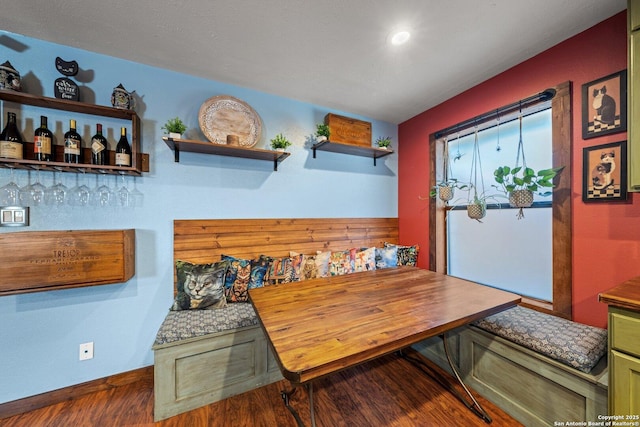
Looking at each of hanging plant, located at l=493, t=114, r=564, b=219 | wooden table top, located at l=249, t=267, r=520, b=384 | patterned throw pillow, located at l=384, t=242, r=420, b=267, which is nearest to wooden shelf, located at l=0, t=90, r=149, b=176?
wooden table top, located at l=249, t=267, r=520, b=384

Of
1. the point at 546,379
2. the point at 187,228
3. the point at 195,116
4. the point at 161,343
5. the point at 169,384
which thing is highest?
the point at 195,116

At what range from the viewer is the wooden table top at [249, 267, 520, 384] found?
885mm

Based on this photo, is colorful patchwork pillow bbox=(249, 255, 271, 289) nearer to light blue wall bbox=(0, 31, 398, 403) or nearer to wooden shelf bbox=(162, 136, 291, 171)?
light blue wall bbox=(0, 31, 398, 403)

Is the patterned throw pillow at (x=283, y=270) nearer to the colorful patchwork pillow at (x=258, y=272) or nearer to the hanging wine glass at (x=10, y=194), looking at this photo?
the colorful patchwork pillow at (x=258, y=272)

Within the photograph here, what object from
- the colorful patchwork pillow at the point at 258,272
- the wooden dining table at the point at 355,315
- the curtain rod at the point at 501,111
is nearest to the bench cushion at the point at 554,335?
the wooden dining table at the point at 355,315

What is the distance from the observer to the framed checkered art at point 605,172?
1.46 m

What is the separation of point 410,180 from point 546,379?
2201mm

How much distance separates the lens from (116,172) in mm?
1854

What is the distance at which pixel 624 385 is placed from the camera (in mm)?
1052

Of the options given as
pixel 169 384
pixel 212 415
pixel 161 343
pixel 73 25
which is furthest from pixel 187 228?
pixel 73 25

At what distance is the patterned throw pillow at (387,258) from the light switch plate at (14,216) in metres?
2.97

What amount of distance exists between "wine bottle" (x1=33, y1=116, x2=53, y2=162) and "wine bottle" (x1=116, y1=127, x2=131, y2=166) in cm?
37

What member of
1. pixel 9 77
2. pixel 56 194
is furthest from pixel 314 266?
pixel 9 77

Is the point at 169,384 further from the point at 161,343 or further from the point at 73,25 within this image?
the point at 73,25
